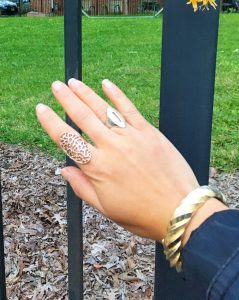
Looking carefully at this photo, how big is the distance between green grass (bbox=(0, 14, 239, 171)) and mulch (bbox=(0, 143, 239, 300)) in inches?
28.3

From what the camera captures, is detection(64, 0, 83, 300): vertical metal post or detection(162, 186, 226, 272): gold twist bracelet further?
detection(64, 0, 83, 300): vertical metal post

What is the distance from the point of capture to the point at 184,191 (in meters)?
0.79

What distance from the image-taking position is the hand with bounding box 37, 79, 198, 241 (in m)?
0.78

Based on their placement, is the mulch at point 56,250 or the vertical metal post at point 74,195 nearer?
the vertical metal post at point 74,195

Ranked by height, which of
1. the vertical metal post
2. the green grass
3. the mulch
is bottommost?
the mulch

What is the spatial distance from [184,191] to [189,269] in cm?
11

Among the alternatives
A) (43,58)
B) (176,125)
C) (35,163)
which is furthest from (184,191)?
(43,58)

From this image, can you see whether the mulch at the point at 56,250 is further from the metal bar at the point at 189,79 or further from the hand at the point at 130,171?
the hand at the point at 130,171

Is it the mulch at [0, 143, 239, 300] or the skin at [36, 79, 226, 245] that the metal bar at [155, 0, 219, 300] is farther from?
the mulch at [0, 143, 239, 300]

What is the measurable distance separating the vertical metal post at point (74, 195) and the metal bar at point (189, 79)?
19 centimetres

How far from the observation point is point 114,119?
2.66 ft

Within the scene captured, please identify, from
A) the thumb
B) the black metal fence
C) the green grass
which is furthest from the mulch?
the thumb

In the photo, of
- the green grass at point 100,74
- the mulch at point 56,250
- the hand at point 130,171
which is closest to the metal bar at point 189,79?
the hand at point 130,171

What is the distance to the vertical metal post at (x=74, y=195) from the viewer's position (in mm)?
1180
